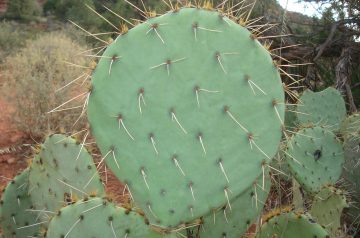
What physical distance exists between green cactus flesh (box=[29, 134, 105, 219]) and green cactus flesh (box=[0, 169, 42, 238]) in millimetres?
190

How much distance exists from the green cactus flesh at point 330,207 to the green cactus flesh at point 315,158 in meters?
0.30

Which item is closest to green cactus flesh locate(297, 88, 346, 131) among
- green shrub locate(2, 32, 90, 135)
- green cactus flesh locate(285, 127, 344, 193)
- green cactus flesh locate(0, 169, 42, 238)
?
green cactus flesh locate(285, 127, 344, 193)

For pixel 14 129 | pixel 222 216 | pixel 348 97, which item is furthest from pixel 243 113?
pixel 14 129

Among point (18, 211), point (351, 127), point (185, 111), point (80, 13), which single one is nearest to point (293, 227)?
point (185, 111)

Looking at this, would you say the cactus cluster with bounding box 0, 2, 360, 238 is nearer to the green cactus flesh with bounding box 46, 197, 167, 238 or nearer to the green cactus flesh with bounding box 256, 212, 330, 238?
the green cactus flesh with bounding box 46, 197, 167, 238

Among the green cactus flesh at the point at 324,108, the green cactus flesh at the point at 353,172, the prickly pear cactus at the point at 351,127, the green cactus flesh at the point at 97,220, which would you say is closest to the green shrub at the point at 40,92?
the green cactus flesh at the point at 324,108

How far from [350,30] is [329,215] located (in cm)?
379

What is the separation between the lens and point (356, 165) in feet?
11.6

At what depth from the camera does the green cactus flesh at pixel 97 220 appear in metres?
1.72

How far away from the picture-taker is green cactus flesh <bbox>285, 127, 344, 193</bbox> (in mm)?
3340

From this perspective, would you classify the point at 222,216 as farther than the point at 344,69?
No

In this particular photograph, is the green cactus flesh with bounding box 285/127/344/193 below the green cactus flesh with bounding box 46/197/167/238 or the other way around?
below

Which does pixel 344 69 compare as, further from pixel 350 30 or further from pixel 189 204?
pixel 189 204

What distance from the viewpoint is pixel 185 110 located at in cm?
188
